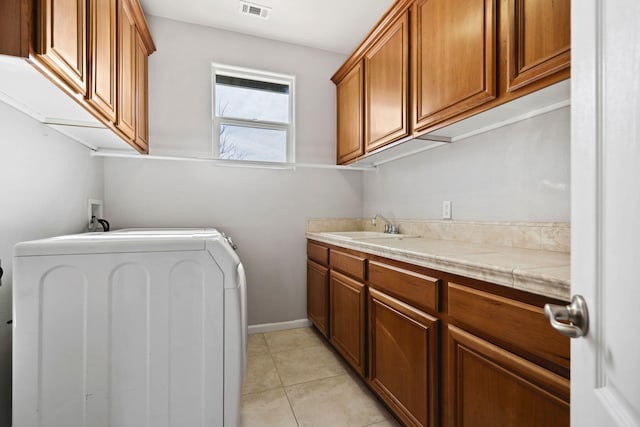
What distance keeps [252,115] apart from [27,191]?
1810 mm

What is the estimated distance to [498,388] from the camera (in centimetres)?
92

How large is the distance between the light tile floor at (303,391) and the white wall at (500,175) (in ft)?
4.04

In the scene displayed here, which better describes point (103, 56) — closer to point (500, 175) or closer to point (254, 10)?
point (254, 10)

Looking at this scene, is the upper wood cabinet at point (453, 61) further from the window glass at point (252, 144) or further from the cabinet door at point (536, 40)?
the window glass at point (252, 144)

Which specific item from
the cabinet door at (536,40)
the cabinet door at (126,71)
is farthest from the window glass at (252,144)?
the cabinet door at (536,40)

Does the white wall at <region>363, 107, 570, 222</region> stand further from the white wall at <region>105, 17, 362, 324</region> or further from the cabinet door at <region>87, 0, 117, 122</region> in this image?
the cabinet door at <region>87, 0, 117, 122</region>

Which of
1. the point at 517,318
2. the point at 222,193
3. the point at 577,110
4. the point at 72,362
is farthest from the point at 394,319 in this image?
the point at 222,193

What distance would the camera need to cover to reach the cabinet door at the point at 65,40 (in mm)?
963

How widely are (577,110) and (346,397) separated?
1816mm

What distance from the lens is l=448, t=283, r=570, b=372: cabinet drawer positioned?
0.76 meters

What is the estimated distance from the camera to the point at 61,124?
5.09 ft

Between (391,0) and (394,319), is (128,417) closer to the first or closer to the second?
(394,319)

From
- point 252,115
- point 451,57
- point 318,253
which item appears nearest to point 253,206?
point 318,253

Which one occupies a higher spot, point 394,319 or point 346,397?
point 394,319
